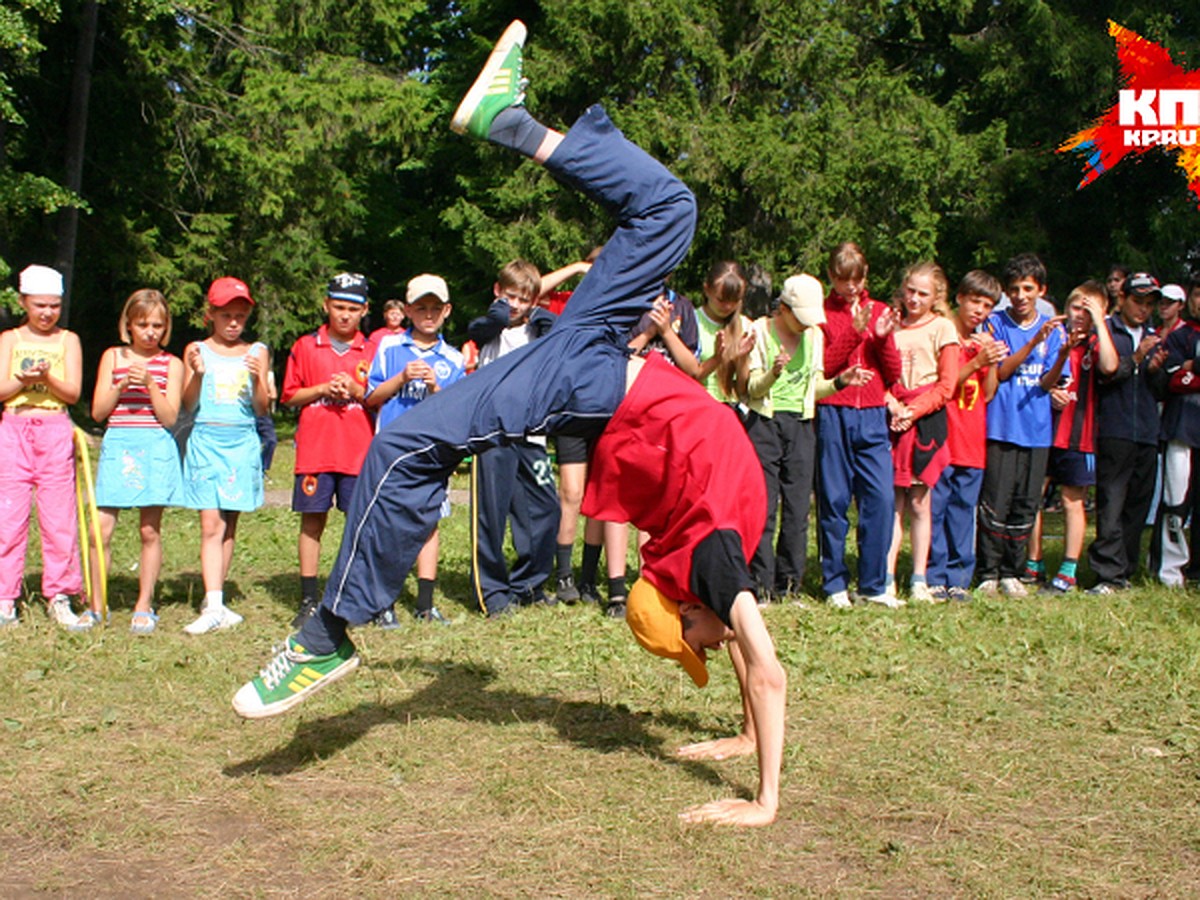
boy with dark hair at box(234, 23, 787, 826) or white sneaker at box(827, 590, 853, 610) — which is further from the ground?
boy with dark hair at box(234, 23, 787, 826)

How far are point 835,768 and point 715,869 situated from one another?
1.08m

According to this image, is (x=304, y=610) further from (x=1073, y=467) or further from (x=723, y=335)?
(x=1073, y=467)

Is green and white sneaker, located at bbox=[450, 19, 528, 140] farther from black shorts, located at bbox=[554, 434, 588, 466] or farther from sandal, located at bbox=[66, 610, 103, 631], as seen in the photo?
sandal, located at bbox=[66, 610, 103, 631]

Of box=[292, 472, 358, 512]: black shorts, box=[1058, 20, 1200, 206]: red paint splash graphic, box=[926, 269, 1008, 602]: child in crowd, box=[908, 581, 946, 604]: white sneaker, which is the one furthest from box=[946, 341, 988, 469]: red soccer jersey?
box=[1058, 20, 1200, 206]: red paint splash graphic

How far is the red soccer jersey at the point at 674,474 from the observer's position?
14.2ft

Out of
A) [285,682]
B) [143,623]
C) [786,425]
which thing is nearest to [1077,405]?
[786,425]

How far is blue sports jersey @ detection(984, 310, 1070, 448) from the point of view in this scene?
26.9ft

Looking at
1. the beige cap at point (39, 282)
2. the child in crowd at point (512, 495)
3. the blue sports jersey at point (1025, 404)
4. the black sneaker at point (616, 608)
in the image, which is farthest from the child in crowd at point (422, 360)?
the blue sports jersey at point (1025, 404)

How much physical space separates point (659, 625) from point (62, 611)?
4.15 m

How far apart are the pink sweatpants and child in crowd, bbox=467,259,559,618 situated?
2.36 m

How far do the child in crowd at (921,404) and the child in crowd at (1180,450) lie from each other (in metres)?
1.67

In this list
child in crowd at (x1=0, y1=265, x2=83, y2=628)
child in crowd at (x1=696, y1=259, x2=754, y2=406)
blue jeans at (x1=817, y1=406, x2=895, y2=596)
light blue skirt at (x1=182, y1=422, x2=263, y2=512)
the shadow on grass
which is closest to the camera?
the shadow on grass

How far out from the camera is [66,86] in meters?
21.5

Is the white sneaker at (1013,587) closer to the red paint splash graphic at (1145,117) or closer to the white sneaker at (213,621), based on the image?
the white sneaker at (213,621)
